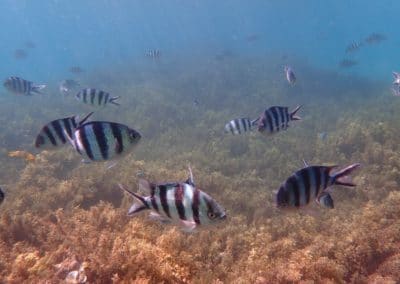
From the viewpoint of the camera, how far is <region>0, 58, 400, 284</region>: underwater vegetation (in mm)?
4953

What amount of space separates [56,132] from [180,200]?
2764mm

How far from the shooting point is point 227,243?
6.51 metres

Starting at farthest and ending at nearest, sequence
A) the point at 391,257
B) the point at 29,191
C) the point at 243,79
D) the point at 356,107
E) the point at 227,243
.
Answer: the point at 243,79 < the point at 356,107 < the point at 29,191 < the point at 227,243 < the point at 391,257

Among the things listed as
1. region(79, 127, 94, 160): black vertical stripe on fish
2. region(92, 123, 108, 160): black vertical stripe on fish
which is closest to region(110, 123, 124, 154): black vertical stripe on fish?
region(92, 123, 108, 160): black vertical stripe on fish

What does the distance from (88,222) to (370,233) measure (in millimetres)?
5112

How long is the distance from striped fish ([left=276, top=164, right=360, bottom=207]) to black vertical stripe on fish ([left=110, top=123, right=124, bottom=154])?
1.83 m

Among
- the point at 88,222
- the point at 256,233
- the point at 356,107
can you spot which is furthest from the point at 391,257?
the point at 356,107

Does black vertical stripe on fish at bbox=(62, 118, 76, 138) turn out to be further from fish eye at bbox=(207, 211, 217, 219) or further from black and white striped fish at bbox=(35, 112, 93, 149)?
fish eye at bbox=(207, 211, 217, 219)

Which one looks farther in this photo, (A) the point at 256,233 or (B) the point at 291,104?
(B) the point at 291,104

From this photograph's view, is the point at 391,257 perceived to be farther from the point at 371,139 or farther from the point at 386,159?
the point at 371,139

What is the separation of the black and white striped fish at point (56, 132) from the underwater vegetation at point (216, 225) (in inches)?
67.0

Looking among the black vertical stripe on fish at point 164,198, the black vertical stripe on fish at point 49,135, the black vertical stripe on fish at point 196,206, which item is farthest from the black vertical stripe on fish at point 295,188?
the black vertical stripe on fish at point 49,135

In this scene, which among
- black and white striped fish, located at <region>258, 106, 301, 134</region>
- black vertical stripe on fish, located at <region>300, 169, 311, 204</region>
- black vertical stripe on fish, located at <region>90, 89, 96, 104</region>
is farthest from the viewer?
black vertical stripe on fish, located at <region>90, 89, 96, 104</region>

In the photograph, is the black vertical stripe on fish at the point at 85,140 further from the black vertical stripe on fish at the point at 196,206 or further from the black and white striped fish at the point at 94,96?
the black and white striped fish at the point at 94,96
